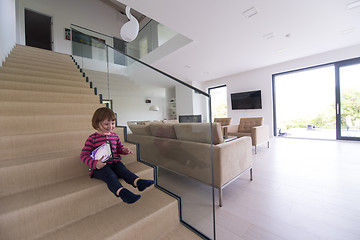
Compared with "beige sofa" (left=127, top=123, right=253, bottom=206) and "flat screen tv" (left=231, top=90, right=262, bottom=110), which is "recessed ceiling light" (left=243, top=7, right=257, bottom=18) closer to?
"beige sofa" (left=127, top=123, right=253, bottom=206)

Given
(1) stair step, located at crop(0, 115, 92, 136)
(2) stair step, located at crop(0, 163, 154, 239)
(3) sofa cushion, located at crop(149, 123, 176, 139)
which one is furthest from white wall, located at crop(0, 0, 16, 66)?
(2) stair step, located at crop(0, 163, 154, 239)

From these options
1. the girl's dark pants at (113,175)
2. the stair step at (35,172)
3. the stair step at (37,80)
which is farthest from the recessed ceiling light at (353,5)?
the stair step at (37,80)

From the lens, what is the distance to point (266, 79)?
5.82 metres

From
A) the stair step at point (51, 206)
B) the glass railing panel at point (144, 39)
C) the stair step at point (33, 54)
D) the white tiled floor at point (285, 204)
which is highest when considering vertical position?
the glass railing panel at point (144, 39)

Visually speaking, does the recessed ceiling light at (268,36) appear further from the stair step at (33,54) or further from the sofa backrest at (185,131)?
the stair step at (33,54)

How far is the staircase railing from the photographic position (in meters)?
1.21

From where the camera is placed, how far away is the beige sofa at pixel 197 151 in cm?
139

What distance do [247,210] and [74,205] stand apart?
156 centimetres

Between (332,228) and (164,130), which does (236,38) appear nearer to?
(164,130)

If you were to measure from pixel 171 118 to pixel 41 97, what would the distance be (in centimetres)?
174

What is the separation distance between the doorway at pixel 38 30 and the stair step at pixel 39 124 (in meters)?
7.29

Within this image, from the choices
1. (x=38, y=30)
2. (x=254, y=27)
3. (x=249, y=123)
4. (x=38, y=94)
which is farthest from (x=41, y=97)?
(x=38, y=30)

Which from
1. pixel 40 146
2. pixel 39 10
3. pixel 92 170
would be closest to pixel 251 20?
pixel 92 170

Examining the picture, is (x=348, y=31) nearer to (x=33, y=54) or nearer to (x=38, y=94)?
(x=38, y=94)
